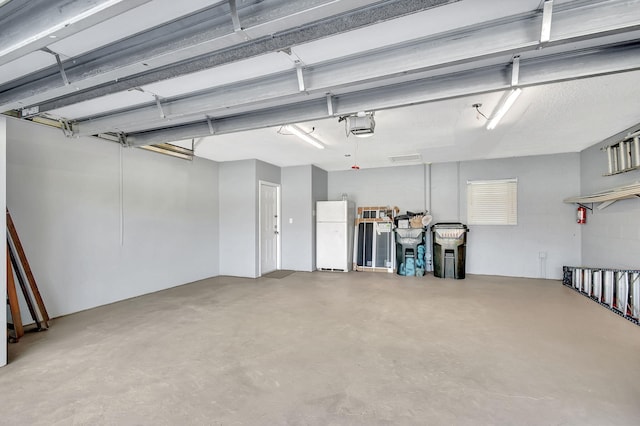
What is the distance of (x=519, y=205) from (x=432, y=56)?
584cm

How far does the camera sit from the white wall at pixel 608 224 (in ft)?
14.2

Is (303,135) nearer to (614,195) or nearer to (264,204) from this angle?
(264,204)

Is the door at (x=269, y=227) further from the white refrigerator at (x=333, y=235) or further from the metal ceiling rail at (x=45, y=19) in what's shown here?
the metal ceiling rail at (x=45, y=19)

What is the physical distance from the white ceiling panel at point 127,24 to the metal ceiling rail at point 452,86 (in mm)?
1434

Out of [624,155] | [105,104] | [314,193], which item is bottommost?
[314,193]

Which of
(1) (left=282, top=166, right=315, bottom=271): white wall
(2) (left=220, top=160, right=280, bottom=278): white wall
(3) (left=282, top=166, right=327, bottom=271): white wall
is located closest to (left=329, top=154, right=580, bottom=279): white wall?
(3) (left=282, top=166, right=327, bottom=271): white wall

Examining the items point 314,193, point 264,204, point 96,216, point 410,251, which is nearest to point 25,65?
point 96,216

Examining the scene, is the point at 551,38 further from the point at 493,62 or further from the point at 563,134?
the point at 563,134

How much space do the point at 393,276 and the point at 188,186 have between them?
481cm

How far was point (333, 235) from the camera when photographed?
713cm

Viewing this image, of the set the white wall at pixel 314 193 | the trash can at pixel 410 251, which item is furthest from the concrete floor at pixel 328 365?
the white wall at pixel 314 193

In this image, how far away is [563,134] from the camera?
4.64 metres

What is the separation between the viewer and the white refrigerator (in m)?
7.05


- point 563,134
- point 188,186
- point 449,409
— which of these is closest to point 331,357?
point 449,409
